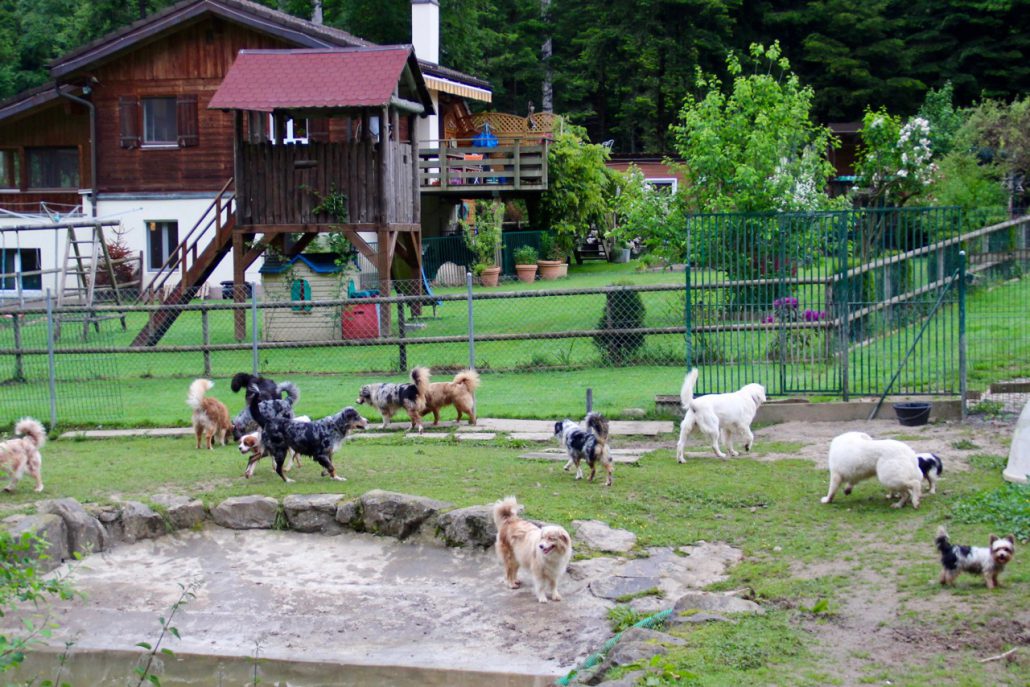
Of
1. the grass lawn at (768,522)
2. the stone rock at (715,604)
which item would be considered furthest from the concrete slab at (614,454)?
the stone rock at (715,604)

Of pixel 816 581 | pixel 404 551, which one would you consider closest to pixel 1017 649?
pixel 816 581

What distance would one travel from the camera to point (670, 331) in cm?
1803

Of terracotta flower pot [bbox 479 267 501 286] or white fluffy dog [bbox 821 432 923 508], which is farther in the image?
terracotta flower pot [bbox 479 267 501 286]

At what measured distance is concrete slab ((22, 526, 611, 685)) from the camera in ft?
28.4

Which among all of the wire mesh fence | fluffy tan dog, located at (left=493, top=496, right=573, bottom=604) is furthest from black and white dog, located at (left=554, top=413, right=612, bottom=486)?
the wire mesh fence

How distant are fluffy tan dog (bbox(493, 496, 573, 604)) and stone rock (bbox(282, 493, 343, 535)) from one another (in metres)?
2.20

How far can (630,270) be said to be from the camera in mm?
36500

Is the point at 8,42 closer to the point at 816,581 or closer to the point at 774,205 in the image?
the point at 774,205

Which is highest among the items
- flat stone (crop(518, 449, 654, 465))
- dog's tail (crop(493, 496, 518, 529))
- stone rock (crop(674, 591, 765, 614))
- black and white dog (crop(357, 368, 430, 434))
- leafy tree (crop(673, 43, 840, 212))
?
leafy tree (crop(673, 43, 840, 212))

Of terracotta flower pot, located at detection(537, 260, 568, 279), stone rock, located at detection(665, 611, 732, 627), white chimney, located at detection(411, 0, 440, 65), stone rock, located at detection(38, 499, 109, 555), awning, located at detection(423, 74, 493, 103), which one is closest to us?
stone rock, located at detection(665, 611, 732, 627)

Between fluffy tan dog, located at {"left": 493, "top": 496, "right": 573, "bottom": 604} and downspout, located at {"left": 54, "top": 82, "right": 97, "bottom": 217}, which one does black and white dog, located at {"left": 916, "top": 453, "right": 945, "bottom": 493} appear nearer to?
fluffy tan dog, located at {"left": 493, "top": 496, "right": 573, "bottom": 604}

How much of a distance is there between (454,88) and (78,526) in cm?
2841

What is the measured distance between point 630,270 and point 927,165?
32.2ft

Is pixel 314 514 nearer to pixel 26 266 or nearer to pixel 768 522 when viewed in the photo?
pixel 768 522
